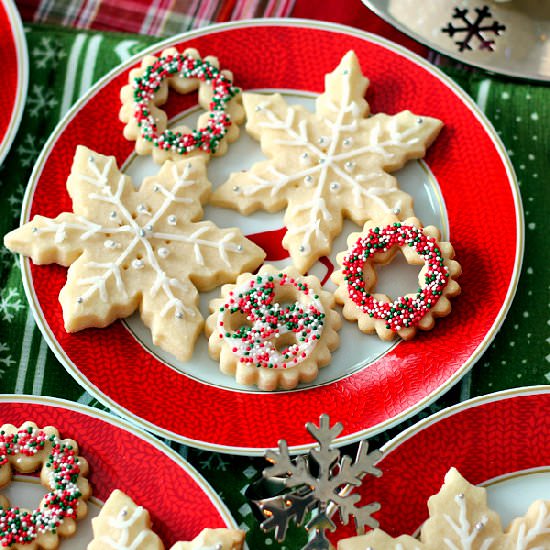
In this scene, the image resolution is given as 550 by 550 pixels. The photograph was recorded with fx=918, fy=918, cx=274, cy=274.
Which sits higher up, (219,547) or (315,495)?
(315,495)

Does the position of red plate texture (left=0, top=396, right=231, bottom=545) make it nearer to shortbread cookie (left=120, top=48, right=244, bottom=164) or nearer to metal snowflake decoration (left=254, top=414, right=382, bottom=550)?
metal snowflake decoration (left=254, top=414, right=382, bottom=550)

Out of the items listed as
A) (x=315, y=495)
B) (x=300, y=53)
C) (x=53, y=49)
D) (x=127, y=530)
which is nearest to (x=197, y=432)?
(x=127, y=530)

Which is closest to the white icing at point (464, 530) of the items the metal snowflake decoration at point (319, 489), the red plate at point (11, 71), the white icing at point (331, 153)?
the metal snowflake decoration at point (319, 489)

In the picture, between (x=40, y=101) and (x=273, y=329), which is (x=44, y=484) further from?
(x=40, y=101)

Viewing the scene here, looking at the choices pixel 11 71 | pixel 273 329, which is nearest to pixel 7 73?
pixel 11 71

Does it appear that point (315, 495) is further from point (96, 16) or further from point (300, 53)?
point (96, 16)
